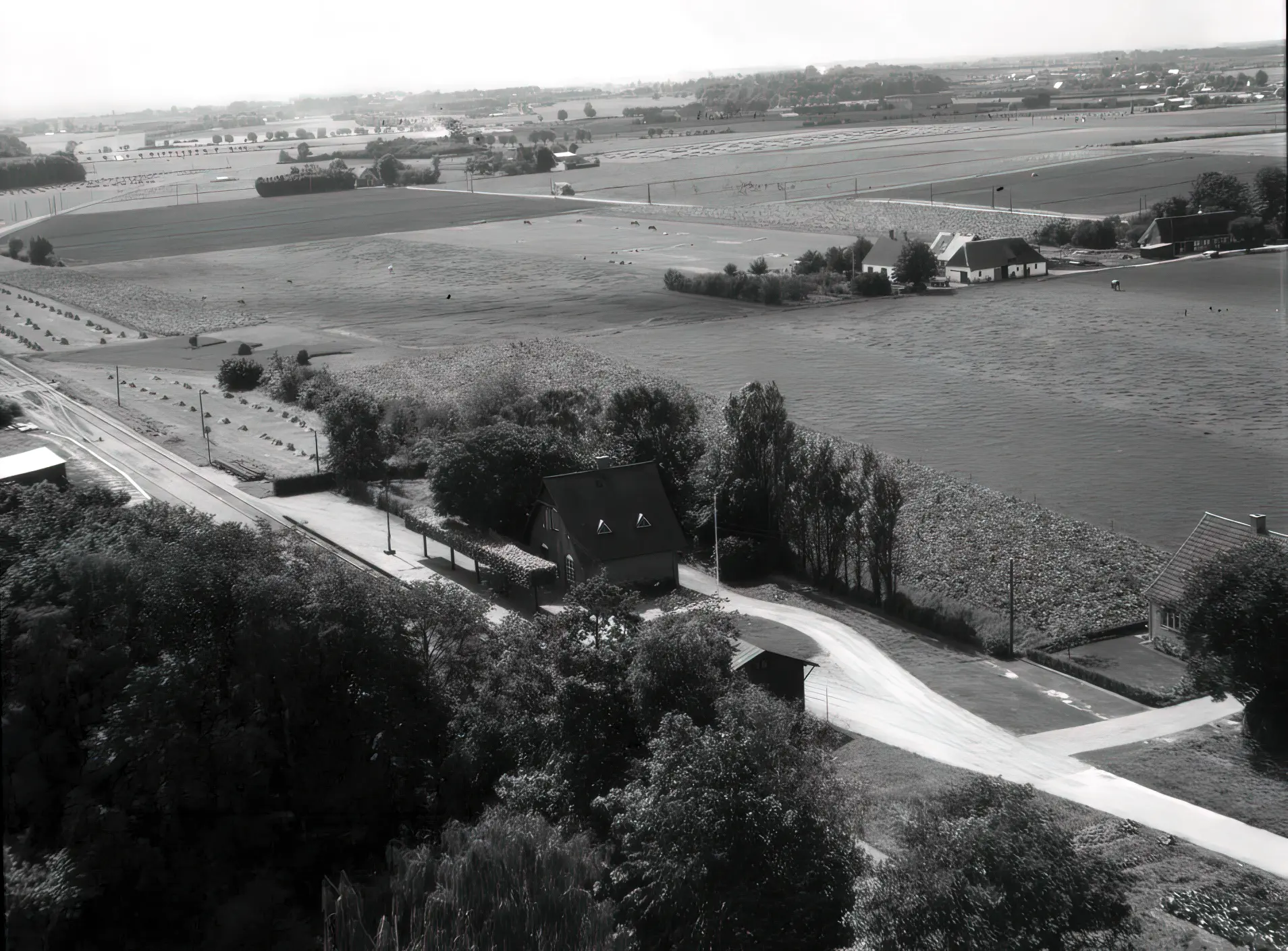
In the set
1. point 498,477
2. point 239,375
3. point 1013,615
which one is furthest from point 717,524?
point 239,375

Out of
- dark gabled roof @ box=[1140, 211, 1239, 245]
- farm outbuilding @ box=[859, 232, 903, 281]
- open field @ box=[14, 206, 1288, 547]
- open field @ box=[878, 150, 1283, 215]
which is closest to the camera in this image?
open field @ box=[14, 206, 1288, 547]

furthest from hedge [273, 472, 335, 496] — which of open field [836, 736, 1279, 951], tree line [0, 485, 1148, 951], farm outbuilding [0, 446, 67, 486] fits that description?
open field [836, 736, 1279, 951]

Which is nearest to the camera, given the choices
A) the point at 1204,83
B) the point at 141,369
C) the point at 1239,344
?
the point at 1239,344

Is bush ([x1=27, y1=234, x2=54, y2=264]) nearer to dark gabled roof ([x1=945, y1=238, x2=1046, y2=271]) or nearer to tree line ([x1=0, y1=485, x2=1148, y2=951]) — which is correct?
dark gabled roof ([x1=945, y1=238, x2=1046, y2=271])

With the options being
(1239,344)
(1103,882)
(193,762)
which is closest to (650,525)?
(193,762)

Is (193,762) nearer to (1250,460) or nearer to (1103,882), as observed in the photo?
(1103,882)

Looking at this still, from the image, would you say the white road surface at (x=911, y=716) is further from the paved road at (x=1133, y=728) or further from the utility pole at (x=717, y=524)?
the utility pole at (x=717, y=524)

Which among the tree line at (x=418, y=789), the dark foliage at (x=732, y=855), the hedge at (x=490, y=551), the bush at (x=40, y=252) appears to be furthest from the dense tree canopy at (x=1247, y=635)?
the bush at (x=40, y=252)
